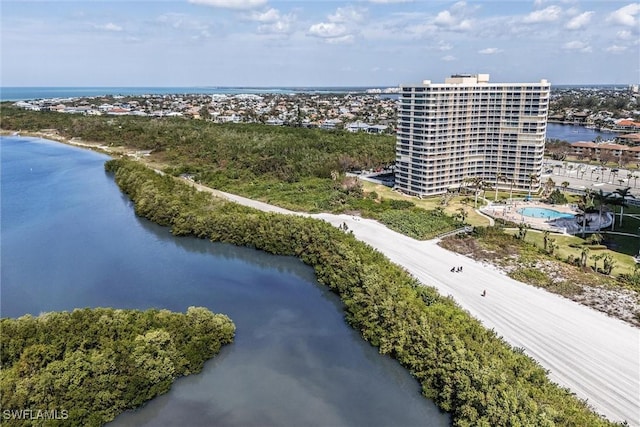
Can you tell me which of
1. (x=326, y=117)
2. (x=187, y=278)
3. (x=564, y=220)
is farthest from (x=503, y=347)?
(x=326, y=117)

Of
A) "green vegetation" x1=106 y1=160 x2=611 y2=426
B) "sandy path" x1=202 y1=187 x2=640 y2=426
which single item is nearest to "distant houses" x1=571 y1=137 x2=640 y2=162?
"sandy path" x1=202 y1=187 x2=640 y2=426

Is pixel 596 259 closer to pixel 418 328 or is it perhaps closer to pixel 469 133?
pixel 418 328

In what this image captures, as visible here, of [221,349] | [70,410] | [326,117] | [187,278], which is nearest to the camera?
[70,410]

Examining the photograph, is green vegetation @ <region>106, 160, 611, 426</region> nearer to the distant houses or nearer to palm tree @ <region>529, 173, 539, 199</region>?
palm tree @ <region>529, 173, 539, 199</region>

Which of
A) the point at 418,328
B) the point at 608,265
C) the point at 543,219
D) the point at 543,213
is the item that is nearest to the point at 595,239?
the point at 608,265

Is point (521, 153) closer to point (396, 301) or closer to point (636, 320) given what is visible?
point (636, 320)

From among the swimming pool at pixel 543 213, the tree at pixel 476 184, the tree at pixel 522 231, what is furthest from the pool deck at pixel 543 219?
the tree at pixel 522 231

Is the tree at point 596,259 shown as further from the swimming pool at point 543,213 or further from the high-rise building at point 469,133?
the high-rise building at point 469,133
